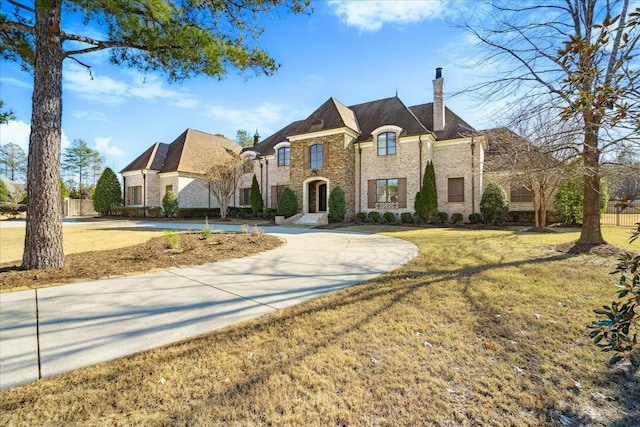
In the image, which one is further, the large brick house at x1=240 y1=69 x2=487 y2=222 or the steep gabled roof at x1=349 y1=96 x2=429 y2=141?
the steep gabled roof at x1=349 y1=96 x2=429 y2=141

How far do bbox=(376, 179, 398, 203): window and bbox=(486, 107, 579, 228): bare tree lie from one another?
5.31 m

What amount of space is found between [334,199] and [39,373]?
51.2ft

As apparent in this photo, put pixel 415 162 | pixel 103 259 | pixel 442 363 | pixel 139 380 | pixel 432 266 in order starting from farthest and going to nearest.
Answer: pixel 415 162 → pixel 103 259 → pixel 432 266 → pixel 442 363 → pixel 139 380

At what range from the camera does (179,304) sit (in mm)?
3688

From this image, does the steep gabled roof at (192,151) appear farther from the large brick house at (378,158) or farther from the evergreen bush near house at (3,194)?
the evergreen bush near house at (3,194)

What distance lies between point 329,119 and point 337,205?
18.7 ft

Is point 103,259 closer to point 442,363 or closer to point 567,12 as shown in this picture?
point 442,363

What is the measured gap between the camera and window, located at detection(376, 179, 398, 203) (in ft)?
58.2

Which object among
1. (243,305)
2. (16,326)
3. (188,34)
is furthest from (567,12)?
(16,326)

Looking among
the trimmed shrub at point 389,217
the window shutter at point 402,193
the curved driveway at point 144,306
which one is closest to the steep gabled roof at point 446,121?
the window shutter at point 402,193

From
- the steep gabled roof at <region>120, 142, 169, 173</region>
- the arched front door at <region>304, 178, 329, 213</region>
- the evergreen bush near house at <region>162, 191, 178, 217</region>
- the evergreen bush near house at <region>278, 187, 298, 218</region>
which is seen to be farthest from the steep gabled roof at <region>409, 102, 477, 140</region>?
the steep gabled roof at <region>120, 142, 169, 173</region>

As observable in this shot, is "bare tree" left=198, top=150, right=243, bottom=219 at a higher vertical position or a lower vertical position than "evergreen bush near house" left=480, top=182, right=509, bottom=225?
higher

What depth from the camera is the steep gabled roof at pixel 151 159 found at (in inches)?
964

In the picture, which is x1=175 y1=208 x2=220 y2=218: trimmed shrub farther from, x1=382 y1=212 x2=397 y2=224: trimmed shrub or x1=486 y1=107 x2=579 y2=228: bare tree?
x1=486 y1=107 x2=579 y2=228: bare tree
